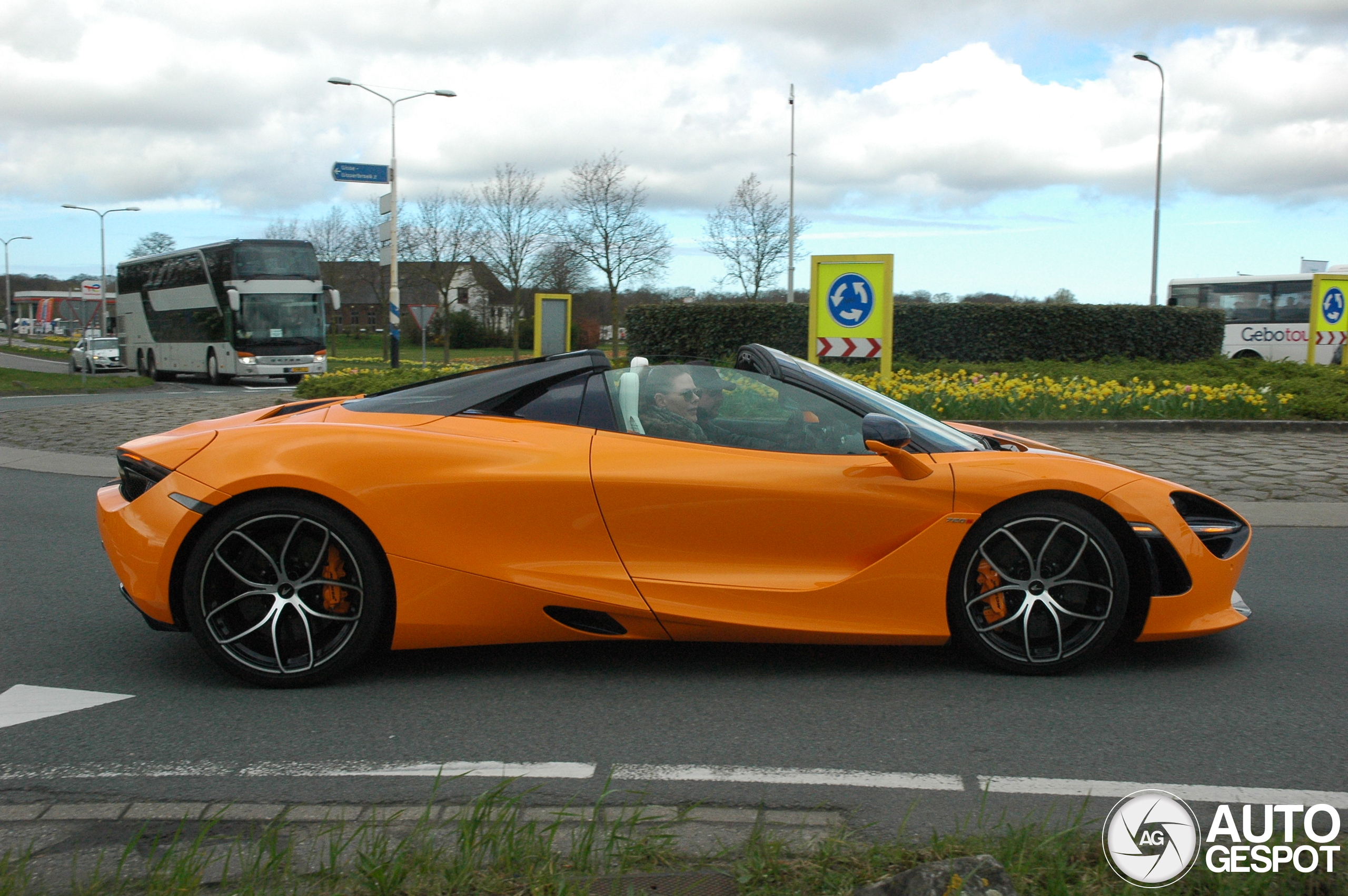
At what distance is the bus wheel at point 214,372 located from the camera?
94.1ft

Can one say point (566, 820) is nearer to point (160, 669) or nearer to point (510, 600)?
point (510, 600)

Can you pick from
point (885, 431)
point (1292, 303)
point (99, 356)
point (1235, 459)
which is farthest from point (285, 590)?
point (99, 356)

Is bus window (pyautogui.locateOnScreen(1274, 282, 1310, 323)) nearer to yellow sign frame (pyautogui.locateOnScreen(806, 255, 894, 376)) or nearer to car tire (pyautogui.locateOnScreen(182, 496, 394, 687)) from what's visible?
yellow sign frame (pyautogui.locateOnScreen(806, 255, 894, 376))

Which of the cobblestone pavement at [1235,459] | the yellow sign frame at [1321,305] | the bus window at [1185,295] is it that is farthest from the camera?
the bus window at [1185,295]

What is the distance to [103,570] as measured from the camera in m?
5.73

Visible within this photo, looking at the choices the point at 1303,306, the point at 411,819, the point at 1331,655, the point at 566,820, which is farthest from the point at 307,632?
the point at 1303,306

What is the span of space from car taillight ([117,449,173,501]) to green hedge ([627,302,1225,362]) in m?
17.5

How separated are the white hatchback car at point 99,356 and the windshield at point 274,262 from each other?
50.9 feet

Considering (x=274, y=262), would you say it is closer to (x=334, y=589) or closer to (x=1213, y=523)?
(x=334, y=589)

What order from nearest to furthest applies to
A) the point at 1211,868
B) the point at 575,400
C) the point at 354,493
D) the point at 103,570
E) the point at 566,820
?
1. the point at 1211,868
2. the point at 566,820
3. the point at 354,493
4. the point at 575,400
5. the point at 103,570

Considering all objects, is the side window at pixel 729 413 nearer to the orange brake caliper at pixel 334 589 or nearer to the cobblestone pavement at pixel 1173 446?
the orange brake caliper at pixel 334 589

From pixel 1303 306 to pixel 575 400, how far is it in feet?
95.3

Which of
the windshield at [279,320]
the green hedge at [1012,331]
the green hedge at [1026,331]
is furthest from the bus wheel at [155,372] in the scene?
the green hedge at [1026,331]

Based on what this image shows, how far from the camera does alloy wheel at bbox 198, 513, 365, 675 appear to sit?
3740 mm
